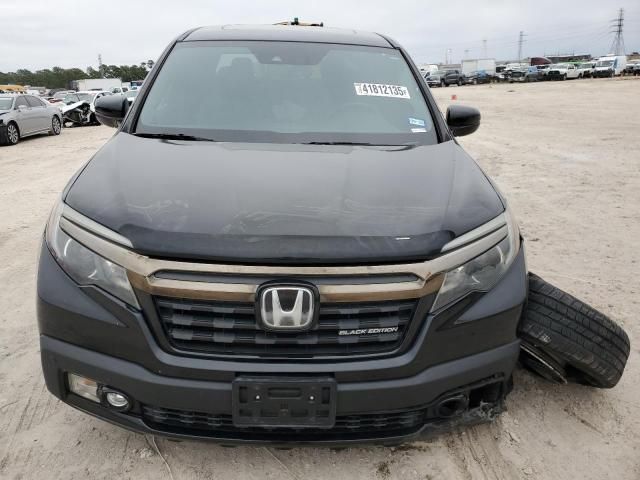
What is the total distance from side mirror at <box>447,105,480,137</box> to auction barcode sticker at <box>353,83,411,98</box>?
0.31m

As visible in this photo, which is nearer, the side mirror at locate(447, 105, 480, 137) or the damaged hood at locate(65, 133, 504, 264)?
the damaged hood at locate(65, 133, 504, 264)

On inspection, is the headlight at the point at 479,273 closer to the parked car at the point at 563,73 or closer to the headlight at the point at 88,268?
the headlight at the point at 88,268

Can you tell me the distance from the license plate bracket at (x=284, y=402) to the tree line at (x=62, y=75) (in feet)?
348

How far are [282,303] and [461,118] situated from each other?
198cm

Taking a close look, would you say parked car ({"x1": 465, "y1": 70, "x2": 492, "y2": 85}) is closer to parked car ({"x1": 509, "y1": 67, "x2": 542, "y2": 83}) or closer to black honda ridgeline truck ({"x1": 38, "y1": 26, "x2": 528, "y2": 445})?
parked car ({"x1": 509, "y1": 67, "x2": 542, "y2": 83})

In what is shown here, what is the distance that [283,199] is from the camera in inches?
78.0

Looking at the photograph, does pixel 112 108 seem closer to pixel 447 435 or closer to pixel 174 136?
pixel 174 136

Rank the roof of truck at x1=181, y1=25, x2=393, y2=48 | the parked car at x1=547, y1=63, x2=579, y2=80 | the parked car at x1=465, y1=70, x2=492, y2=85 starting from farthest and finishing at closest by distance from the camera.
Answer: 1. the parked car at x1=465, y1=70, x2=492, y2=85
2. the parked car at x1=547, y1=63, x2=579, y2=80
3. the roof of truck at x1=181, y1=25, x2=393, y2=48

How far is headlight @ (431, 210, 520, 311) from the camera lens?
1.82 m

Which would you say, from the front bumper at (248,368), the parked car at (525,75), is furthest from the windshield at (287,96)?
the parked car at (525,75)

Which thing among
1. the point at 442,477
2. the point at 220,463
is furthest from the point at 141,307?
the point at 442,477

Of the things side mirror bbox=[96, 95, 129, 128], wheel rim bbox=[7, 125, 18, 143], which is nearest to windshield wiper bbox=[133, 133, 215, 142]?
side mirror bbox=[96, 95, 129, 128]

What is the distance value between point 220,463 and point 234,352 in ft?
2.13

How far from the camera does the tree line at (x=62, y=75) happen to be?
9769 cm
